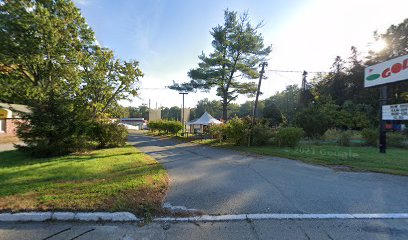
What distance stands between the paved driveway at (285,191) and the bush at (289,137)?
6.53 metres

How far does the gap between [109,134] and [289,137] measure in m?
12.3

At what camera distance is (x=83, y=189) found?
4.96 meters

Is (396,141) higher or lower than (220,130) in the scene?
lower

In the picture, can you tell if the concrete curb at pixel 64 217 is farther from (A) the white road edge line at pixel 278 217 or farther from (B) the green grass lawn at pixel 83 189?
(A) the white road edge line at pixel 278 217

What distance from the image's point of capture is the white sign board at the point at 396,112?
36.2 ft

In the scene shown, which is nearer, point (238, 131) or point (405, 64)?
point (405, 64)

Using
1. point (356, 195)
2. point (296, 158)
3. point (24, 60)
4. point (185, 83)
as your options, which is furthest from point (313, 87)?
point (24, 60)

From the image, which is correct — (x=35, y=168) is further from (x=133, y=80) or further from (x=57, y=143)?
(x=133, y=80)

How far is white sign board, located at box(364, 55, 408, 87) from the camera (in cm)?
1084

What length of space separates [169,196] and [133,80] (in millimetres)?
10751

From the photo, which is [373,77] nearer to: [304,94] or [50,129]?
[50,129]

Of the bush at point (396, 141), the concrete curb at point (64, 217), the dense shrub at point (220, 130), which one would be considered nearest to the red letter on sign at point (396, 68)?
the bush at point (396, 141)

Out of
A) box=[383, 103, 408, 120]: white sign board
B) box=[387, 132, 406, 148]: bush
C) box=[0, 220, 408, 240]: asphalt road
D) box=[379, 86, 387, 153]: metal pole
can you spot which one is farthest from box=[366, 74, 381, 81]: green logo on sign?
box=[0, 220, 408, 240]: asphalt road

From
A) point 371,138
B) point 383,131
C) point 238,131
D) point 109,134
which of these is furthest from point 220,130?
point 371,138
